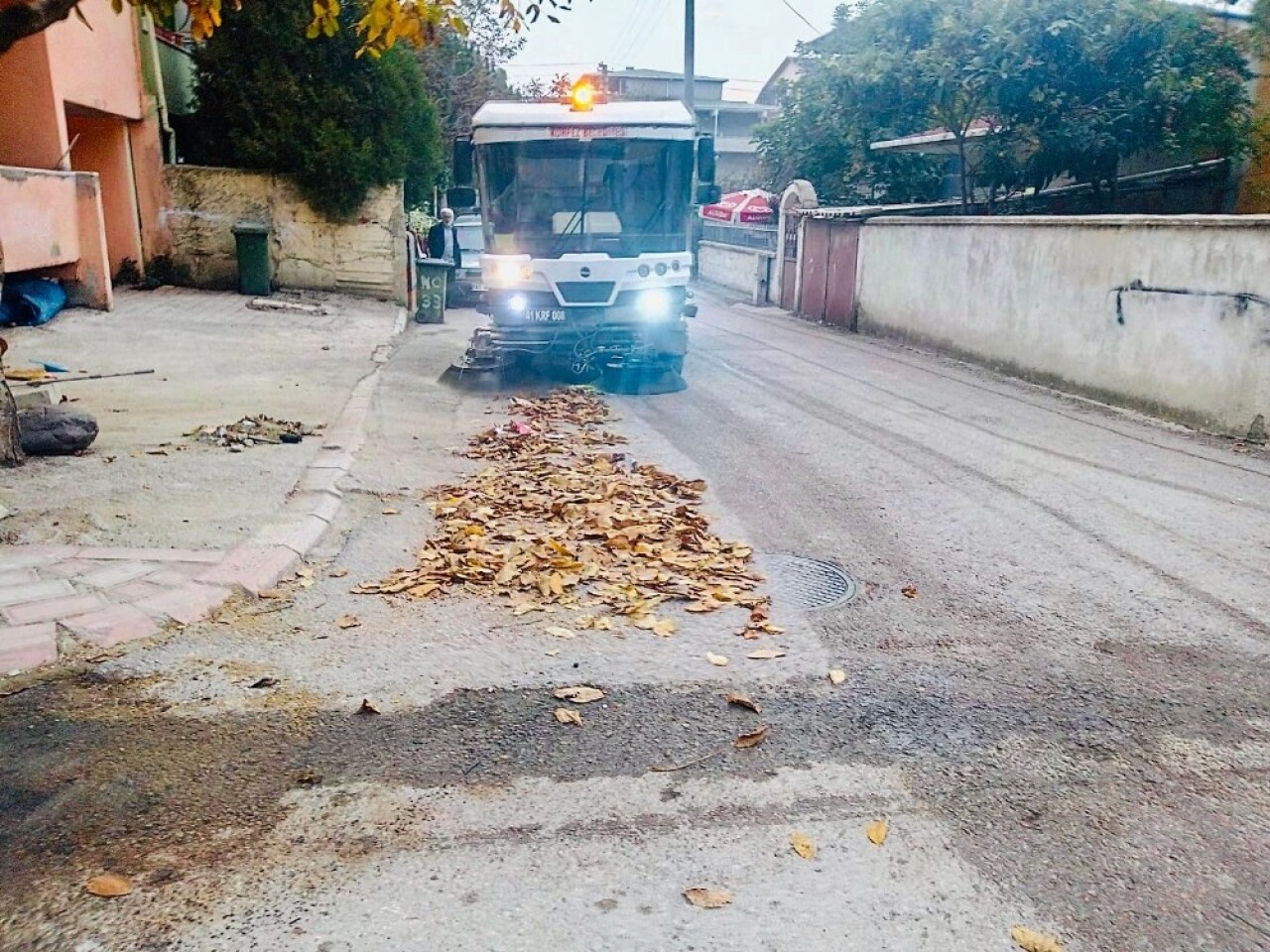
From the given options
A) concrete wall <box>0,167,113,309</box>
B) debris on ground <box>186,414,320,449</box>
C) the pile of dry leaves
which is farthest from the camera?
concrete wall <box>0,167,113,309</box>

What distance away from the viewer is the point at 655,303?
10406mm

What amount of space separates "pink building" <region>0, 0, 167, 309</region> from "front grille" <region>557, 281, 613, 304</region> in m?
6.13

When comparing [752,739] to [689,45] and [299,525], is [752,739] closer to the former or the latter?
[299,525]

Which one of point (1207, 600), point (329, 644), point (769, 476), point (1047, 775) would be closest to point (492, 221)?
point (769, 476)

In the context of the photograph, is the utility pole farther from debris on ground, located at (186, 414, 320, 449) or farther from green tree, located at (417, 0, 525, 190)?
debris on ground, located at (186, 414, 320, 449)

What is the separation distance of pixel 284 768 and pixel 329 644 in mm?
973

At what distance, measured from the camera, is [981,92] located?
52.1 feet

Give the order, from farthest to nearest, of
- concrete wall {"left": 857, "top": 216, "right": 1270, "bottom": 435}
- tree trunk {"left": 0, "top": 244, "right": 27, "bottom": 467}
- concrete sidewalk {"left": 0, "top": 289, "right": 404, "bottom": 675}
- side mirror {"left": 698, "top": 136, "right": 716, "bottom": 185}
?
side mirror {"left": 698, "top": 136, "right": 716, "bottom": 185} < concrete wall {"left": 857, "top": 216, "right": 1270, "bottom": 435} < tree trunk {"left": 0, "top": 244, "right": 27, "bottom": 467} < concrete sidewalk {"left": 0, "top": 289, "right": 404, "bottom": 675}

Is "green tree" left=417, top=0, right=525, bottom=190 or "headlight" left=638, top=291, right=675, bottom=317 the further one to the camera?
"green tree" left=417, top=0, right=525, bottom=190

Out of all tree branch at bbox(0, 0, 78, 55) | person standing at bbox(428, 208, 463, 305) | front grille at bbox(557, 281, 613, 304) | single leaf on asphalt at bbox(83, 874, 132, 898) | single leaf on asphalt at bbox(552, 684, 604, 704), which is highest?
tree branch at bbox(0, 0, 78, 55)

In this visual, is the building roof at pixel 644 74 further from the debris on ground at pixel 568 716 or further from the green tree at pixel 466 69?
the debris on ground at pixel 568 716

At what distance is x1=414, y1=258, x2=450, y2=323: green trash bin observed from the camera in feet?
56.4

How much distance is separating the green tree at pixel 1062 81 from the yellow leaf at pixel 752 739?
49.1ft

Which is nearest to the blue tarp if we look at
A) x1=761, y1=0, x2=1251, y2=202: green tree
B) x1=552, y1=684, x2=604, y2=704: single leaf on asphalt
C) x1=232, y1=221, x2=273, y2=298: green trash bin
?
x1=232, y1=221, x2=273, y2=298: green trash bin
